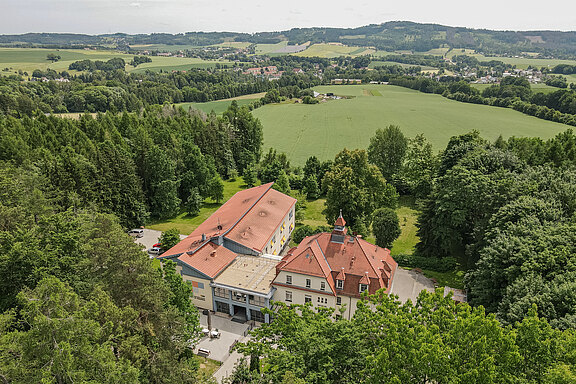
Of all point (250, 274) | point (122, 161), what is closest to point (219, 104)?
point (122, 161)

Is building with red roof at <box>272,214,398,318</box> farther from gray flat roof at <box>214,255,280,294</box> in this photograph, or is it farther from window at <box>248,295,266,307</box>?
gray flat roof at <box>214,255,280,294</box>

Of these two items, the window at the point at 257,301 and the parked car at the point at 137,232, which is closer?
the window at the point at 257,301

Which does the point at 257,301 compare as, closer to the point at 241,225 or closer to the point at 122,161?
the point at 241,225

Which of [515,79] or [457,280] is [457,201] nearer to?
[457,280]

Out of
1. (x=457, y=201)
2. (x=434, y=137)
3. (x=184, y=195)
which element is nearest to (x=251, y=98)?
(x=434, y=137)

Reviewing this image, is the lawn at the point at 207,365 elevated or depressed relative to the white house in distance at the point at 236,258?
depressed

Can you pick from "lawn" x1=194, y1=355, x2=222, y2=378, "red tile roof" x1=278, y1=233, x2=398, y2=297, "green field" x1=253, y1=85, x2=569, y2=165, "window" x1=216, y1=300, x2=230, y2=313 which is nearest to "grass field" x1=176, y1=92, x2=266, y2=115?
"green field" x1=253, y1=85, x2=569, y2=165

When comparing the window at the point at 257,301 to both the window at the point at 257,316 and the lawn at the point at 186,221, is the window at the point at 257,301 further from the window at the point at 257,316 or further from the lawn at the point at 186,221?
the lawn at the point at 186,221

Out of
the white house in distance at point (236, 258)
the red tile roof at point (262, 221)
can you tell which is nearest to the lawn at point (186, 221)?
the white house in distance at point (236, 258)
